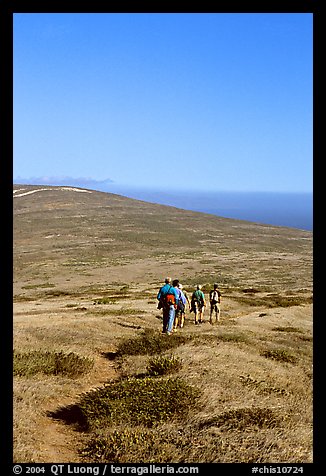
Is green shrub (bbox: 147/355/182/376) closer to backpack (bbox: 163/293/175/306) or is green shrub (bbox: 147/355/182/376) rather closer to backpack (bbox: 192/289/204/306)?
backpack (bbox: 163/293/175/306)

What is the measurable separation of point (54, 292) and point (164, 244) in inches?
1934

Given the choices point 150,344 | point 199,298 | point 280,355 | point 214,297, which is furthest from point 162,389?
point 214,297

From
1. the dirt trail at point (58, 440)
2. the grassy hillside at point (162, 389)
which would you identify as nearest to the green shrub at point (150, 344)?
the grassy hillside at point (162, 389)

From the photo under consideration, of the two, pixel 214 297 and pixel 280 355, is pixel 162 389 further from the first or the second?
pixel 214 297

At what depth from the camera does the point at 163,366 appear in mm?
11844

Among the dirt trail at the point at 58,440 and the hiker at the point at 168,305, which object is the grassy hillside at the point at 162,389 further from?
the hiker at the point at 168,305

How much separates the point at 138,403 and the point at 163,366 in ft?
8.00

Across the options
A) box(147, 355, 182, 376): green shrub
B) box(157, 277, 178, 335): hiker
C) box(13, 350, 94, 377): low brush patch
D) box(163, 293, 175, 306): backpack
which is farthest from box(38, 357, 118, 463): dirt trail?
box(163, 293, 175, 306): backpack

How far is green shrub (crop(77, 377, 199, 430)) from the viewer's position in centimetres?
898

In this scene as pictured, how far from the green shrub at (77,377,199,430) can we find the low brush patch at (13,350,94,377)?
7.10 ft
